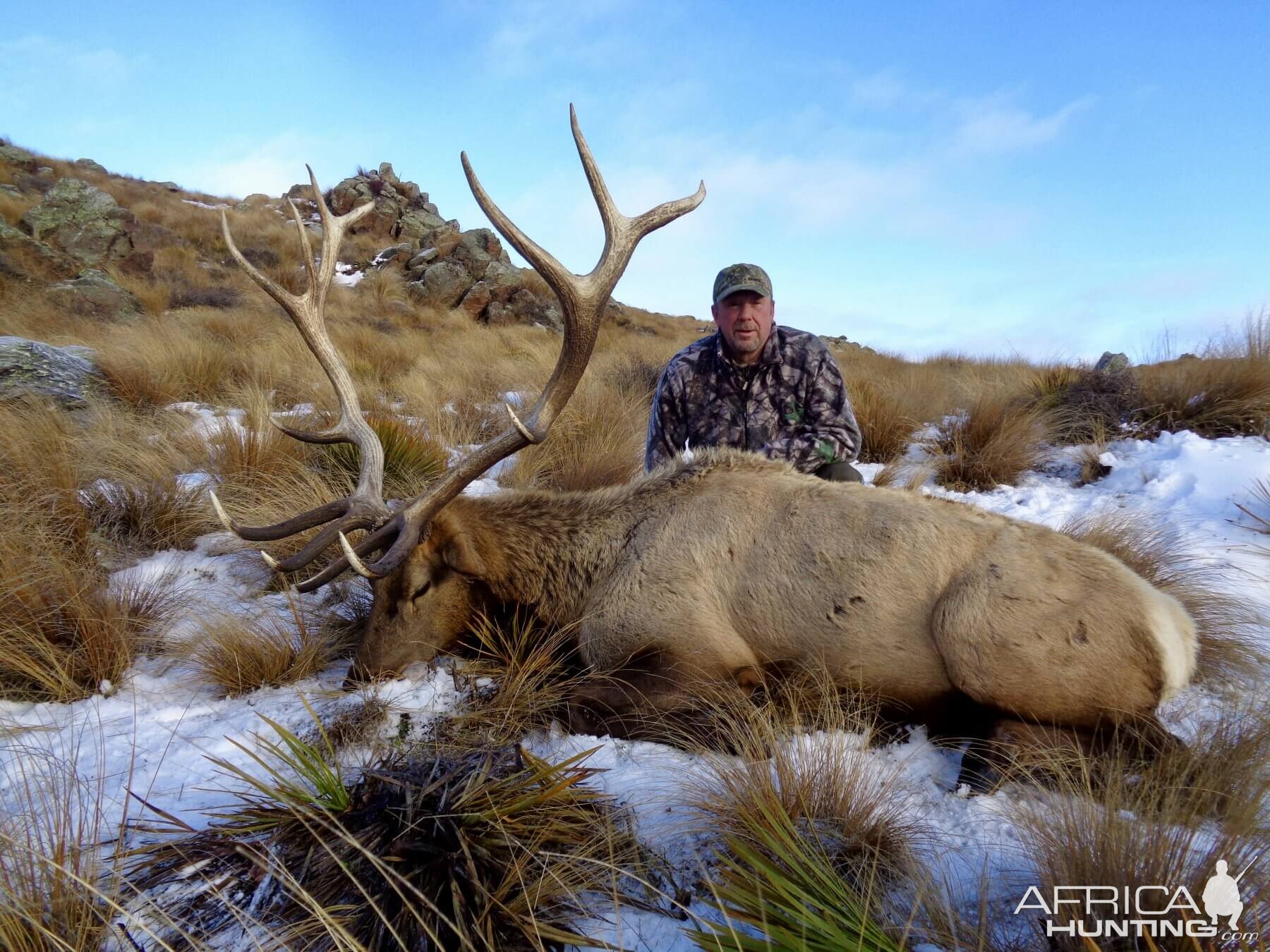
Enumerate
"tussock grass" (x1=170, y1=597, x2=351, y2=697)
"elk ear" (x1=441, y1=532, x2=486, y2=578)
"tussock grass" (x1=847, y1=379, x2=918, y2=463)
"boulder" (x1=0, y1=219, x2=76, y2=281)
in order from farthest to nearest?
1. "boulder" (x1=0, y1=219, x2=76, y2=281)
2. "tussock grass" (x1=847, y1=379, x2=918, y2=463)
3. "elk ear" (x1=441, y1=532, x2=486, y2=578)
4. "tussock grass" (x1=170, y1=597, x2=351, y2=697)

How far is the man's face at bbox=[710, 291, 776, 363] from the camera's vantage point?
488cm

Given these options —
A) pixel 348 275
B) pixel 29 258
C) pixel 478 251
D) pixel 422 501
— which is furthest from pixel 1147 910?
pixel 348 275

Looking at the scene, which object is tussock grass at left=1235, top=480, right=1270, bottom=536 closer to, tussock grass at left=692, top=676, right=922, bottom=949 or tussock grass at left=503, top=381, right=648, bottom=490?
tussock grass at left=692, top=676, right=922, bottom=949

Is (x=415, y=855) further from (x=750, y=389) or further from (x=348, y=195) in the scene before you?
(x=348, y=195)

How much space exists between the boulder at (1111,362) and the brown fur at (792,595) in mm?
8237

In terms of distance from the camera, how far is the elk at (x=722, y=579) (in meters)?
2.48

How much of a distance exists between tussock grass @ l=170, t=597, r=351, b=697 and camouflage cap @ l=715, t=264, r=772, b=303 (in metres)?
3.62

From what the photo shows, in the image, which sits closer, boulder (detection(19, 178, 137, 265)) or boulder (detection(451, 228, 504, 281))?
boulder (detection(19, 178, 137, 265))

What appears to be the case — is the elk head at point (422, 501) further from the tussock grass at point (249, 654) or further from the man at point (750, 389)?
the man at point (750, 389)

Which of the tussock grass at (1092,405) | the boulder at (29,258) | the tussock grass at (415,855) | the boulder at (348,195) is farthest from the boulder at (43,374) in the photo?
the boulder at (348,195)

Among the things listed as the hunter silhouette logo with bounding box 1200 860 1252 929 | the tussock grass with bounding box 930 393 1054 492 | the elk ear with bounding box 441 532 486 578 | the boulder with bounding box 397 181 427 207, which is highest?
the boulder with bounding box 397 181 427 207

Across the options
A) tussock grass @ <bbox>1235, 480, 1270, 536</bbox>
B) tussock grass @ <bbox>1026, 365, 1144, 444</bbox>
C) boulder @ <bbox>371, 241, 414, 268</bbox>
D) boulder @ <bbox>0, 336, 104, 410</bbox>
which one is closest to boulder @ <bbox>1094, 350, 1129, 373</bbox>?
tussock grass @ <bbox>1026, 365, 1144, 444</bbox>

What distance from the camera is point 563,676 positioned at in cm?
317

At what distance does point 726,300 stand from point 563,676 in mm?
3139
